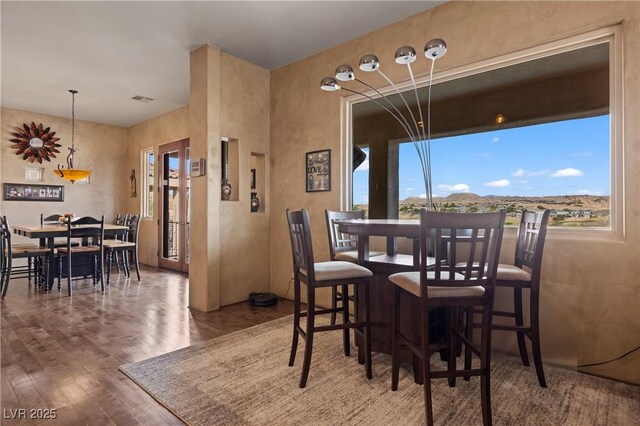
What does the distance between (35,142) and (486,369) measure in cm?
771

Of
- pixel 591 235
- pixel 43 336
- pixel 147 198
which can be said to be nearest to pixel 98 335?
pixel 43 336

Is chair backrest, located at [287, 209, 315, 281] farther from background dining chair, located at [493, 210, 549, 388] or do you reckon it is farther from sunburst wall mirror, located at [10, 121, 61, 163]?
sunburst wall mirror, located at [10, 121, 61, 163]

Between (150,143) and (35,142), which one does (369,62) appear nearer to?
(150,143)

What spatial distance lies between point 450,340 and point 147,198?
671 centimetres

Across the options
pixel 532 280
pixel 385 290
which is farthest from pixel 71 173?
Result: pixel 532 280

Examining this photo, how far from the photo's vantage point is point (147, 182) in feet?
23.2

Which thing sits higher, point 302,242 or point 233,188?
point 233,188

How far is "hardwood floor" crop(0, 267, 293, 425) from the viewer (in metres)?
1.86

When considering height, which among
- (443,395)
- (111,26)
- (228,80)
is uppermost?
(111,26)

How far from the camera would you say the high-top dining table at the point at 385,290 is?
2106 millimetres

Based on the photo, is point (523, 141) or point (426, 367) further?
point (523, 141)

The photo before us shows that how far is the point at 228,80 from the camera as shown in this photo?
3.94m

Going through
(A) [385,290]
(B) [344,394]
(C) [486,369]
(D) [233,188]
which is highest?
(D) [233,188]

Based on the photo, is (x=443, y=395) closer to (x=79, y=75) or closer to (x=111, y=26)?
(x=111, y=26)
